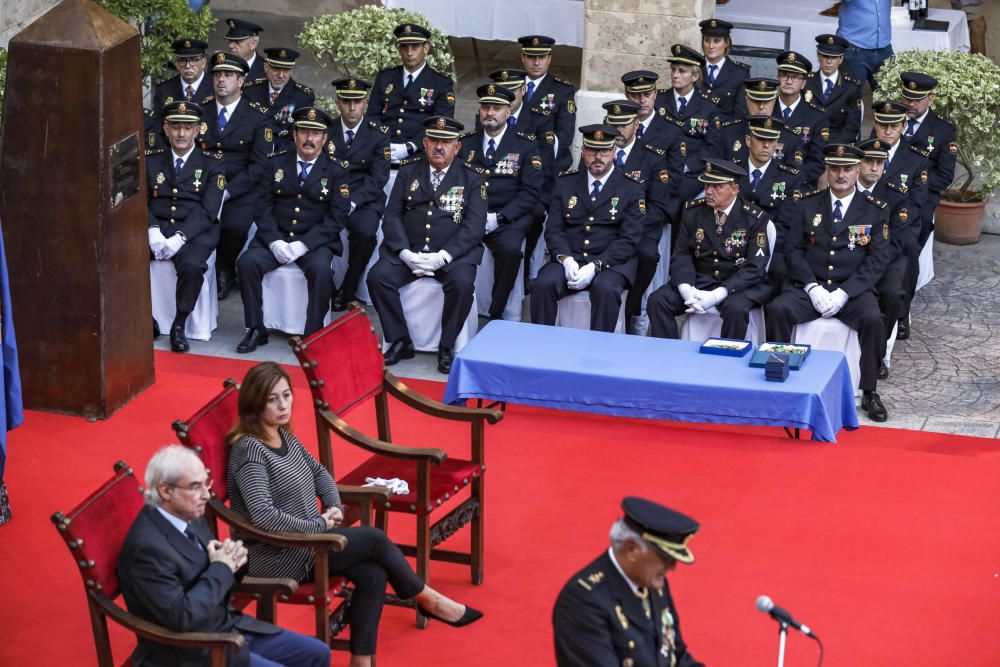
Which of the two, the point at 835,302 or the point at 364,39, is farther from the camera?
the point at 364,39

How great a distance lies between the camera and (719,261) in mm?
8766

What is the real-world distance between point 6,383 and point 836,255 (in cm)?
444

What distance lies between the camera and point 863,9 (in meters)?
11.0

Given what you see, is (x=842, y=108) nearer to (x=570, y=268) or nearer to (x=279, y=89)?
(x=570, y=268)

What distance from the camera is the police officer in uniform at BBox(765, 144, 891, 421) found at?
8.46 metres

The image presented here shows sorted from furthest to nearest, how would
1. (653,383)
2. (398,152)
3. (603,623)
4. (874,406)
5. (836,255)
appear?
(398,152) → (836,255) → (874,406) → (653,383) → (603,623)

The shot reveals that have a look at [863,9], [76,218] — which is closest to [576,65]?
[863,9]

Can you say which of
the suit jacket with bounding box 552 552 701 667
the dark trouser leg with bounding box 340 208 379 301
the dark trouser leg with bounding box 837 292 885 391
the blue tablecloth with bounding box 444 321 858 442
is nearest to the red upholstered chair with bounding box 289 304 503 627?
the blue tablecloth with bounding box 444 321 858 442

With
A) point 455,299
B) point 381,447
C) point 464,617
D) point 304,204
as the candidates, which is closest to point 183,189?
point 304,204

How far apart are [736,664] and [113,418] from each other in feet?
11.3

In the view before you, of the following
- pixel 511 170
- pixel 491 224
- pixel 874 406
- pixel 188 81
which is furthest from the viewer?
pixel 188 81

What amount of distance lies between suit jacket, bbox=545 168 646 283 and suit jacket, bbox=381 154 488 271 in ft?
1.43

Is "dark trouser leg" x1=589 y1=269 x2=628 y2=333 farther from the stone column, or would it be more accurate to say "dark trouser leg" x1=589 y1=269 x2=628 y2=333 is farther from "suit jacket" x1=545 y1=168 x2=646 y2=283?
the stone column

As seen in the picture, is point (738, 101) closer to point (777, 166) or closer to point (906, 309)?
point (777, 166)
